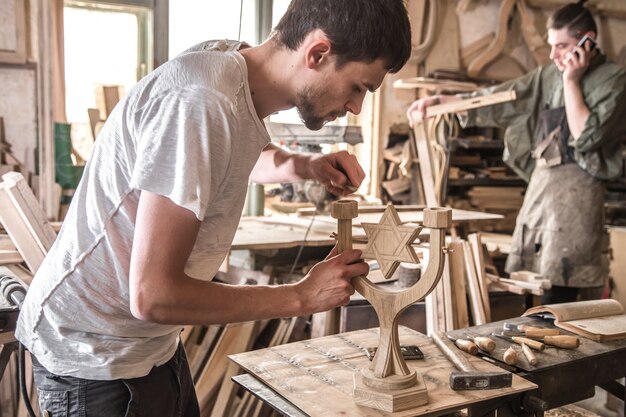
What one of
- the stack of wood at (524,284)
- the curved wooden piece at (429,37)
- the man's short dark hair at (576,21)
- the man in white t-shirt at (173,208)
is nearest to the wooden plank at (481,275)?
the stack of wood at (524,284)

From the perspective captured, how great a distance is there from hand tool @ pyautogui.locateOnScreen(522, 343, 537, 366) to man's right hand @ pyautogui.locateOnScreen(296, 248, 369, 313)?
0.70m

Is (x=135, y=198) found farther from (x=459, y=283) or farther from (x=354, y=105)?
(x=459, y=283)

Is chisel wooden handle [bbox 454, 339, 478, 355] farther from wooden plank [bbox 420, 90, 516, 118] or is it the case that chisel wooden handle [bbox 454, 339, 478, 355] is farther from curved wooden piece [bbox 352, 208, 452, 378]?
wooden plank [bbox 420, 90, 516, 118]

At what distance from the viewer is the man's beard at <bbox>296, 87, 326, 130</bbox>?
144cm

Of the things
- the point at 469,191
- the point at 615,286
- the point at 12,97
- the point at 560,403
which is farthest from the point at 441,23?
the point at 560,403

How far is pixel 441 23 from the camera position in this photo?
617 cm

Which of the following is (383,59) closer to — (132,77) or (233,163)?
(233,163)

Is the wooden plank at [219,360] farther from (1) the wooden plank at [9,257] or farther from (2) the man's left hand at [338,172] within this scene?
(2) the man's left hand at [338,172]

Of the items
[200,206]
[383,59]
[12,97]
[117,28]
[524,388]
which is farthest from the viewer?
[117,28]

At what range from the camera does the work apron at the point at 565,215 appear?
3631 millimetres

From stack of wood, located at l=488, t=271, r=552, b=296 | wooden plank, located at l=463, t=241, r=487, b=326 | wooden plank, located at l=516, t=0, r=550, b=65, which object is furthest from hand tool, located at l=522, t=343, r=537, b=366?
wooden plank, located at l=516, t=0, r=550, b=65

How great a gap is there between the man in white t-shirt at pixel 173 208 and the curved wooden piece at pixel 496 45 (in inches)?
199

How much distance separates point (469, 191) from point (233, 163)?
5142mm

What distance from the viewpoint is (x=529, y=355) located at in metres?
2.01
